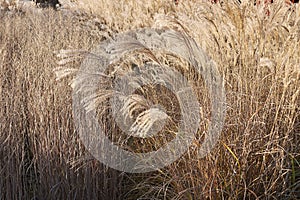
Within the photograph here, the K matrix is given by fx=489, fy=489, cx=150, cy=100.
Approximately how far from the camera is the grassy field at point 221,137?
7.30ft

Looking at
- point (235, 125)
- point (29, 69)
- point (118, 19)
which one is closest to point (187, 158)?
point (235, 125)

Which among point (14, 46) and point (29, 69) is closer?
point (29, 69)

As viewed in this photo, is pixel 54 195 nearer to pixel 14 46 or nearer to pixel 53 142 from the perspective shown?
pixel 53 142

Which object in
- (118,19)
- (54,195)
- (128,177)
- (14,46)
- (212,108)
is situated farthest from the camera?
(118,19)

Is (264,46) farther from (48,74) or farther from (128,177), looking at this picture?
(48,74)

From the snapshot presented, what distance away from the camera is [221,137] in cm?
226

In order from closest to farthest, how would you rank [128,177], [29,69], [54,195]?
1. [54,195]
2. [128,177]
3. [29,69]

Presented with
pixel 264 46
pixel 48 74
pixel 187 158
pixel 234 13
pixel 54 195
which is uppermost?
pixel 234 13

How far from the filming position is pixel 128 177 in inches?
100

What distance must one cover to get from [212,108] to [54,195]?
0.88 m

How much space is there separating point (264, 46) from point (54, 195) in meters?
1.28

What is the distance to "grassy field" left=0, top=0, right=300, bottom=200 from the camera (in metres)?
2.23

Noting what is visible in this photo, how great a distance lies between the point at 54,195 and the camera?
93.9 inches

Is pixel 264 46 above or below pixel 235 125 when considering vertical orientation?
above
